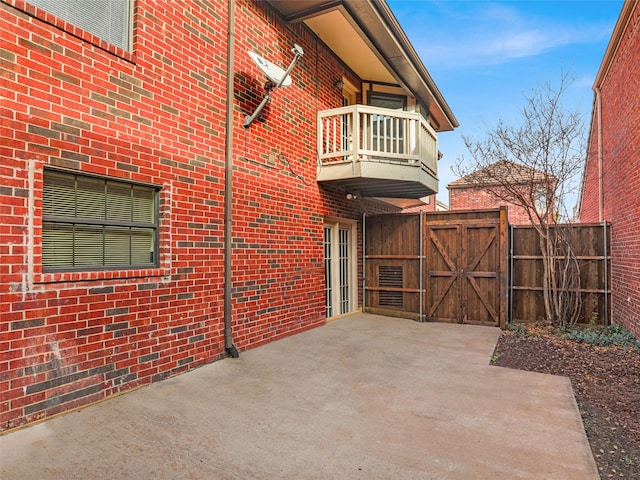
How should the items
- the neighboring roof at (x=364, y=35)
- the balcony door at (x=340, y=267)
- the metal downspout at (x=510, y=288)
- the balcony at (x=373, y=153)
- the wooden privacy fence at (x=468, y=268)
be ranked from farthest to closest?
1. the balcony door at (x=340, y=267)
2. the metal downspout at (x=510, y=288)
3. the wooden privacy fence at (x=468, y=268)
4. the balcony at (x=373, y=153)
5. the neighboring roof at (x=364, y=35)

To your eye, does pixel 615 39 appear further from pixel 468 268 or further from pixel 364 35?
pixel 468 268

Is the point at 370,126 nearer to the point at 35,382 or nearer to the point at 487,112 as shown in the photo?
the point at 487,112

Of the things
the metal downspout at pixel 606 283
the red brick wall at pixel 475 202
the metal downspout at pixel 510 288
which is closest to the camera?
the metal downspout at pixel 606 283

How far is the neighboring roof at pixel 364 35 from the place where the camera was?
19.6 ft

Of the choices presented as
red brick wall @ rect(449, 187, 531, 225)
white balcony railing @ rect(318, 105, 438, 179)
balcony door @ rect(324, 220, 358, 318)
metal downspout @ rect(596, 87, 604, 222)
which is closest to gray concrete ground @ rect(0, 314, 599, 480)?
balcony door @ rect(324, 220, 358, 318)

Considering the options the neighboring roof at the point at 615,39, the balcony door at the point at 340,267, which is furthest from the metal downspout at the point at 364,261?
the neighboring roof at the point at 615,39

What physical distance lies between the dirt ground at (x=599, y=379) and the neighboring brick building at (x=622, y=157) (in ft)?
3.58

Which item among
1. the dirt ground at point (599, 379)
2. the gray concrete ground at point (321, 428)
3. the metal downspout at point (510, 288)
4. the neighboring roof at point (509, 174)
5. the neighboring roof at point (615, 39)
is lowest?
the dirt ground at point (599, 379)

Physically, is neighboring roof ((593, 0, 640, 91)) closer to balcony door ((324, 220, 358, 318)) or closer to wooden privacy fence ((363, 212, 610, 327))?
wooden privacy fence ((363, 212, 610, 327))

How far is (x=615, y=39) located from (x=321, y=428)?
26.7 ft

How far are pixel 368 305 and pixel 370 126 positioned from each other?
13.0 feet

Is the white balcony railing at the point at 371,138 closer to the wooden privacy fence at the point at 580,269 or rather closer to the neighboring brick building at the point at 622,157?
the wooden privacy fence at the point at 580,269

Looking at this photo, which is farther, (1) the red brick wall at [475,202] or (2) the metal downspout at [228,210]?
(1) the red brick wall at [475,202]

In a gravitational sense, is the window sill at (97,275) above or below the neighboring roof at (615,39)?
below
